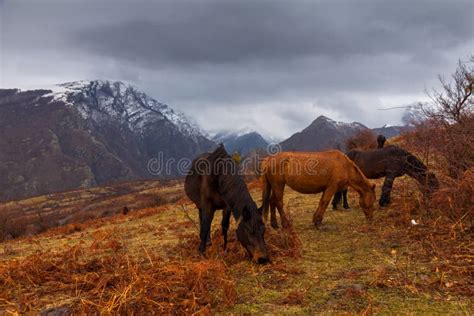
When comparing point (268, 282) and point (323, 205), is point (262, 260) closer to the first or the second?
point (268, 282)

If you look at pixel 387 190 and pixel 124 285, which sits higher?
pixel 387 190

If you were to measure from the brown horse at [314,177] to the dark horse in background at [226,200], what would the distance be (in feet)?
7.09

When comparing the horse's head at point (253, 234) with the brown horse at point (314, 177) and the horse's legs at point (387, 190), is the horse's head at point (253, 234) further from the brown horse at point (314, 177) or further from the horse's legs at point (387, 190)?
the horse's legs at point (387, 190)

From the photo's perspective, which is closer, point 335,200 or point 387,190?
point 387,190

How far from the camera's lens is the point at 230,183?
875 cm

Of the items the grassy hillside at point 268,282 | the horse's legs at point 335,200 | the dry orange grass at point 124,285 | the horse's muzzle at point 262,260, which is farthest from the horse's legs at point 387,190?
the horse's muzzle at point 262,260

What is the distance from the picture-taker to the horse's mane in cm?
831

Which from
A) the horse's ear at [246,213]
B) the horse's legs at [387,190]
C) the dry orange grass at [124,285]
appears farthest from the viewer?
the horse's legs at [387,190]

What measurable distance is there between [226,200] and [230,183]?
38 centimetres

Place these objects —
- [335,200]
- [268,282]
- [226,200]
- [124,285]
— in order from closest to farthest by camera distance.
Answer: [124,285] → [268,282] → [226,200] → [335,200]

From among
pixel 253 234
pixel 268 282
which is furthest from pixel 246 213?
pixel 268 282

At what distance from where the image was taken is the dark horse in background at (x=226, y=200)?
25.8ft

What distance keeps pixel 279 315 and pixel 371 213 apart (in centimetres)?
669

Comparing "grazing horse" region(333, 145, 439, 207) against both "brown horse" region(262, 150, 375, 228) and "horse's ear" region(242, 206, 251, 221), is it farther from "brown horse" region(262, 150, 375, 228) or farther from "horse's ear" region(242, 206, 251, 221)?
"horse's ear" region(242, 206, 251, 221)
